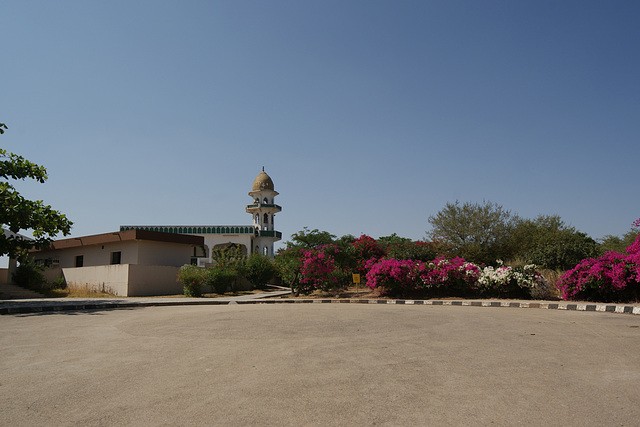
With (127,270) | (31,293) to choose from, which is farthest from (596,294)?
(31,293)

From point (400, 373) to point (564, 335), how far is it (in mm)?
4798

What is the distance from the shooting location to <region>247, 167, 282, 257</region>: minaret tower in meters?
58.0

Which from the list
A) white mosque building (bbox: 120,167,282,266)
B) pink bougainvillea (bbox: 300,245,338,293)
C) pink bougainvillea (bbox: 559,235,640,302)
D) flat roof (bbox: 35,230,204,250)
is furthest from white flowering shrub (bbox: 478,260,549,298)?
white mosque building (bbox: 120,167,282,266)

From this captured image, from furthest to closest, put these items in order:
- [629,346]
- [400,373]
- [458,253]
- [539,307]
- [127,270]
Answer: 1. [458,253]
2. [127,270]
3. [539,307]
4. [629,346]
5. [400,373]

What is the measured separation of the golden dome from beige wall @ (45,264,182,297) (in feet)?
106

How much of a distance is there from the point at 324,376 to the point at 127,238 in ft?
87.4

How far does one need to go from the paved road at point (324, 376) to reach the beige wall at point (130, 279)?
57.4 feet

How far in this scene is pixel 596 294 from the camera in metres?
16.4

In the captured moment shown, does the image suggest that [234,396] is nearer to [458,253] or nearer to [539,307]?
[539,307]

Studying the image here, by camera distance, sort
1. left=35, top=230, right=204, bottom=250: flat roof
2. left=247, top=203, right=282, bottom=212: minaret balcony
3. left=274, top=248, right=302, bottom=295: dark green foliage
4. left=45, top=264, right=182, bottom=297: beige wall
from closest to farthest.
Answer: left=274, top=248, right=302, bottom=295: dark green foliage → left=45, top=264, right=182, bottom=297: beige wall → left=35, top=230, right=204, bottom=250: flat roof → left=247, top=203, right=282, bottom=212: minaret balcony

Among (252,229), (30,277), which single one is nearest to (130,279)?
(30,277)

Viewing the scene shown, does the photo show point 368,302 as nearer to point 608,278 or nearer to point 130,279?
point 608,278

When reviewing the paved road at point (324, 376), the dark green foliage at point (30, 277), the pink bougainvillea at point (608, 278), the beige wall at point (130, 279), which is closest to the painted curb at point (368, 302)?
the pink bougainvillea at point (608, 278)

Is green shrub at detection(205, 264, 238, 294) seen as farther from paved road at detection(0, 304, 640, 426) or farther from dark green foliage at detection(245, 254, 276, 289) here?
paved road at detection(0, 304, 640, 426)
